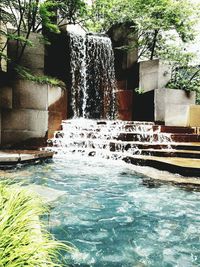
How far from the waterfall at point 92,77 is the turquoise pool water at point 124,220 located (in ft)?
29.4

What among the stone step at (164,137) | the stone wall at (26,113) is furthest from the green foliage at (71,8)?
the stone step at (164,137)

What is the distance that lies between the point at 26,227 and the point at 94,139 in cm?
847

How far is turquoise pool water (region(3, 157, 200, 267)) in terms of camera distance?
9.93ft

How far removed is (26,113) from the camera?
34.7ft

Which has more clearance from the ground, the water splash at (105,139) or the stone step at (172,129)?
the stone step at (172,129)

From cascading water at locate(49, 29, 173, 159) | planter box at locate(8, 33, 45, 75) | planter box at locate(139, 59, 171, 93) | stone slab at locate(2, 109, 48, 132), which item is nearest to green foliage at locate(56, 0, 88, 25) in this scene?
cascading water at locate(49, 29, 173, 159)

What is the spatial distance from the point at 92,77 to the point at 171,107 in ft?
16.7

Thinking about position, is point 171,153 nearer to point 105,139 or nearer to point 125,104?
point 105,139

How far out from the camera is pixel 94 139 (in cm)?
1048

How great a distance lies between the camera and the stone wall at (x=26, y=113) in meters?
10.2

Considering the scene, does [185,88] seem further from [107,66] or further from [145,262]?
[145,262]

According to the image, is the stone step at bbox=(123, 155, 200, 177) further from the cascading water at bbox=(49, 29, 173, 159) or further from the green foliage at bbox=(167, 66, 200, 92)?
the green foliage at bbox=(167, 66, 200, 92)

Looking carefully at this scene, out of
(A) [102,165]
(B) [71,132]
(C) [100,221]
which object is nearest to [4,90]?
(B) [71,132]

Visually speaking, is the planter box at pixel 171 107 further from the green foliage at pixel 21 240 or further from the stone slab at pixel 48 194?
the green foliage at pixel 21 240
